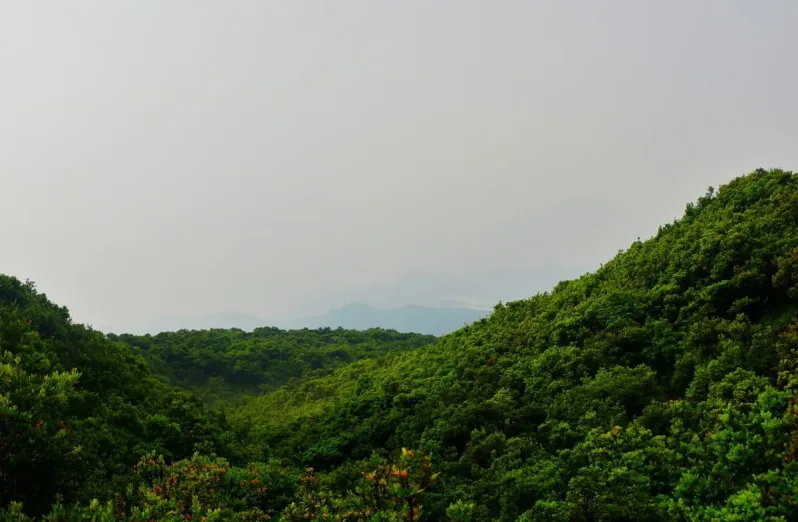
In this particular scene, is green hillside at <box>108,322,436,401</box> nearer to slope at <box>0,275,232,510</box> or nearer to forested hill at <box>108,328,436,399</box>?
forested hill at <box>108,328,436,399</box>

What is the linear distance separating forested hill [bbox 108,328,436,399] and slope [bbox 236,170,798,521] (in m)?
22.8

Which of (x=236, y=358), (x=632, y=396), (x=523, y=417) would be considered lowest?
(x=523, y=417)

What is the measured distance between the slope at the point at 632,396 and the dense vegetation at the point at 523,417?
0.19 feet

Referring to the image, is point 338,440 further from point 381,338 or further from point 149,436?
point 381,338

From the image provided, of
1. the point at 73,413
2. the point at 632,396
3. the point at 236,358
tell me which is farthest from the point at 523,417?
the point at 236,358

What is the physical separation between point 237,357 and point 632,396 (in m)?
39.6

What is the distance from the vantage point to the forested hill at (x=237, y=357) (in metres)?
42.5

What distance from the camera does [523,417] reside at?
15.0 meters

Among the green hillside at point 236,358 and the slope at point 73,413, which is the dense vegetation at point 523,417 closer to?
the slope at point 73,413

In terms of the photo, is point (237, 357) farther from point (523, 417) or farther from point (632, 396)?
point (632, 396)

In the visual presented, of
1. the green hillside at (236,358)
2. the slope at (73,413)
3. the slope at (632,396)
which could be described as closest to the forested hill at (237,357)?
the green hillside at (236,358)

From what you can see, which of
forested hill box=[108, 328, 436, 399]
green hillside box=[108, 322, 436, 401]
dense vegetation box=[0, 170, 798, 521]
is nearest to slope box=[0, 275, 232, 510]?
dense vegetation box=[0, 170, 798, 521]

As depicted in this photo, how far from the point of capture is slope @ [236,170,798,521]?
9.55 metres

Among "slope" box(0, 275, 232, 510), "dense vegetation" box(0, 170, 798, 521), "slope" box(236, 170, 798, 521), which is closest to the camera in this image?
"slope" box(0, 275, 232, 510)
